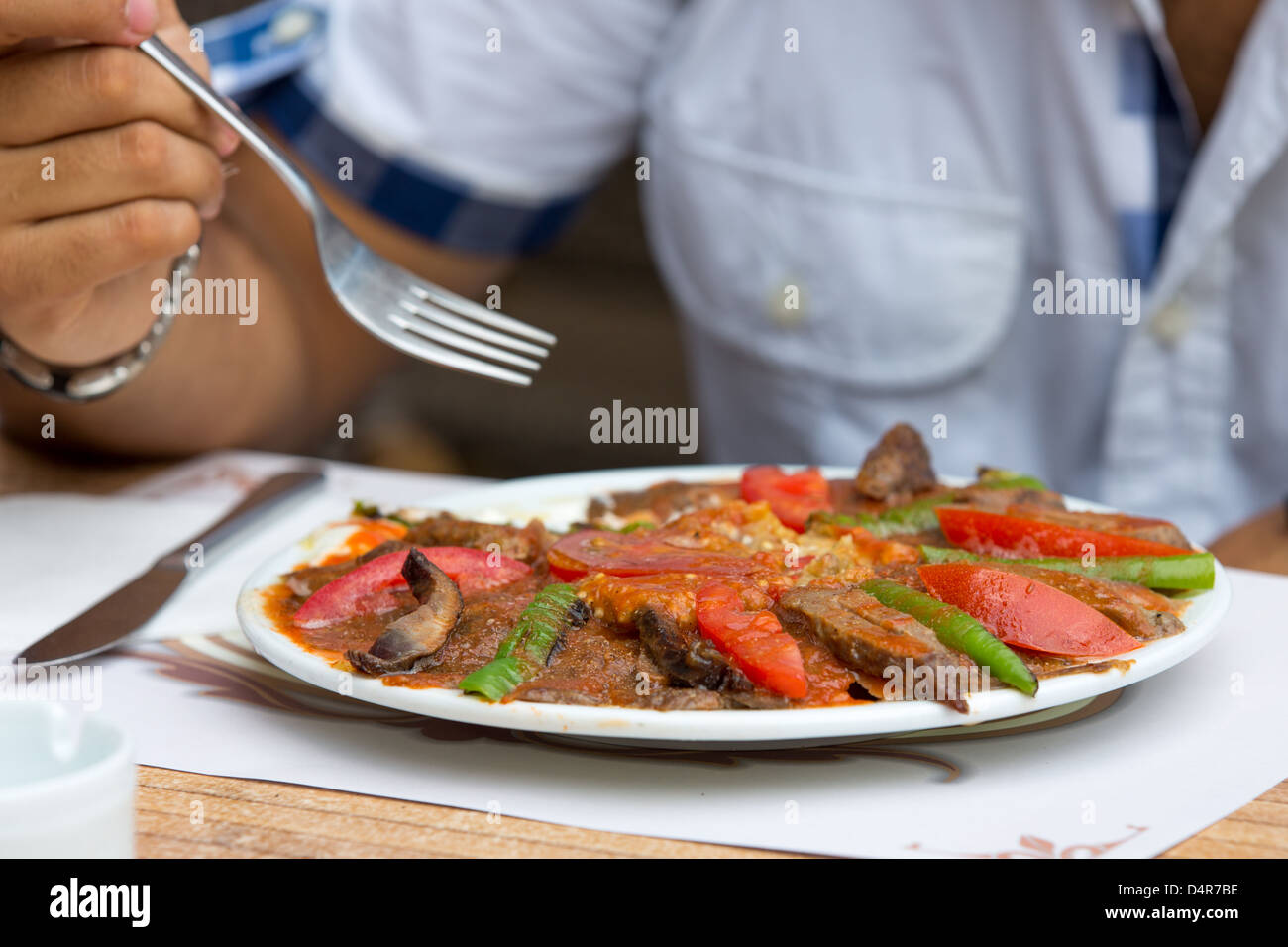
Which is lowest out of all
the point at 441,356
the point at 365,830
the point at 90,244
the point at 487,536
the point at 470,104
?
the point at 365,830

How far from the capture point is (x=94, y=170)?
1.32 meters

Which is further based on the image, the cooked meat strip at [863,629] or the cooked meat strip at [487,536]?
the cooked meat strip at [487,536]

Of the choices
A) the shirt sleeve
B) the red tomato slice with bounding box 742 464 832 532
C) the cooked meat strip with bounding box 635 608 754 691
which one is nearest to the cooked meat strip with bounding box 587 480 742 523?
the red tomato slice with bounding box 742 464 832 532

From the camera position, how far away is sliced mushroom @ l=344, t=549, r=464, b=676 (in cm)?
102

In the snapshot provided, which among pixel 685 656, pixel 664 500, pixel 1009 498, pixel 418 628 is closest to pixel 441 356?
pixel 664 500

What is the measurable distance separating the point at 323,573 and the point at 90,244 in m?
0.47

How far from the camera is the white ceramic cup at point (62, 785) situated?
0.72m

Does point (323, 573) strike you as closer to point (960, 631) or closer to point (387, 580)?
point (387, 580)

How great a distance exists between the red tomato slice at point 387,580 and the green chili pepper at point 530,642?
84 millimetres

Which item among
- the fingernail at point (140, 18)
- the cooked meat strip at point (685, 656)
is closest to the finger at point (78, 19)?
the fingernail at point (140, 18)

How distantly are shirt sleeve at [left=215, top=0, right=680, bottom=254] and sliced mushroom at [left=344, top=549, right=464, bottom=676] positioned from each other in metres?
1.52

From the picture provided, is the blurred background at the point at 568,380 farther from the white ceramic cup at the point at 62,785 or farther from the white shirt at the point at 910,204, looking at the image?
the white ceramic cup at the point at 62,785
